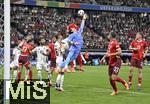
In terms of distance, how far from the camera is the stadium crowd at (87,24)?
51.2m

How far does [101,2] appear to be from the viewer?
201 feet

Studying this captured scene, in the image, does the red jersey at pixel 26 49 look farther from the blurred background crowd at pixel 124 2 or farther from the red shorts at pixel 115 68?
the blurred background crowd at pixel 124 2

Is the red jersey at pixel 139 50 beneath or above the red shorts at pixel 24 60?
Answer: above

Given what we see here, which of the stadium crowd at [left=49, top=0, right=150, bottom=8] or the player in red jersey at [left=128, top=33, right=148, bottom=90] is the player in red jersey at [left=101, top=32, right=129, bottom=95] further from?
the stadium crowd at [left=49, top=0, right=150, bottom=8]

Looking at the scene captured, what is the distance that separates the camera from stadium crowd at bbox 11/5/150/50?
168ft

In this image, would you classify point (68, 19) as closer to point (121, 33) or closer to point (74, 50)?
point (121, 33)

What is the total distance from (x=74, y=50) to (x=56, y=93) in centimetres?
204

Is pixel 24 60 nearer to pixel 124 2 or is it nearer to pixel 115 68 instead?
pixel 115 68

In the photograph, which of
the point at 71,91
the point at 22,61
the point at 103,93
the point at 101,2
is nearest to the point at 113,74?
the point at 103,93

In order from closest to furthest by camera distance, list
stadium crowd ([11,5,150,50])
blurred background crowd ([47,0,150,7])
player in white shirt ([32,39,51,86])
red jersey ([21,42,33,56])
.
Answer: player in white shirt ([32,39,51,86]) → red jersey ([21,42,33,56]) → stadium crowd ([11,5,150,50]) → blurred background crowd ([47,0,150,7])

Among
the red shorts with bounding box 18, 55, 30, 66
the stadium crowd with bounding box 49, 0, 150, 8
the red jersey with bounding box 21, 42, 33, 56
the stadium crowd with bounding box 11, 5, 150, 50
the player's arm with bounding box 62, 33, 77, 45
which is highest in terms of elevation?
the stadium crowd with bounding box 49, 0, 150, 8

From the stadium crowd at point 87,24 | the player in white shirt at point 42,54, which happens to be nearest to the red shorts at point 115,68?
the player in white shirt at point 42,54

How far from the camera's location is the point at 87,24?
57.7 meters

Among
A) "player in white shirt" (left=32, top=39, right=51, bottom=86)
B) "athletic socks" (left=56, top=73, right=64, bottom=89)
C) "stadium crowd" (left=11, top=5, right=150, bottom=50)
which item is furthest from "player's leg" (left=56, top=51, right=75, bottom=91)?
"stadium crowd" (left=11, top=5, right=150, bottom=50)
